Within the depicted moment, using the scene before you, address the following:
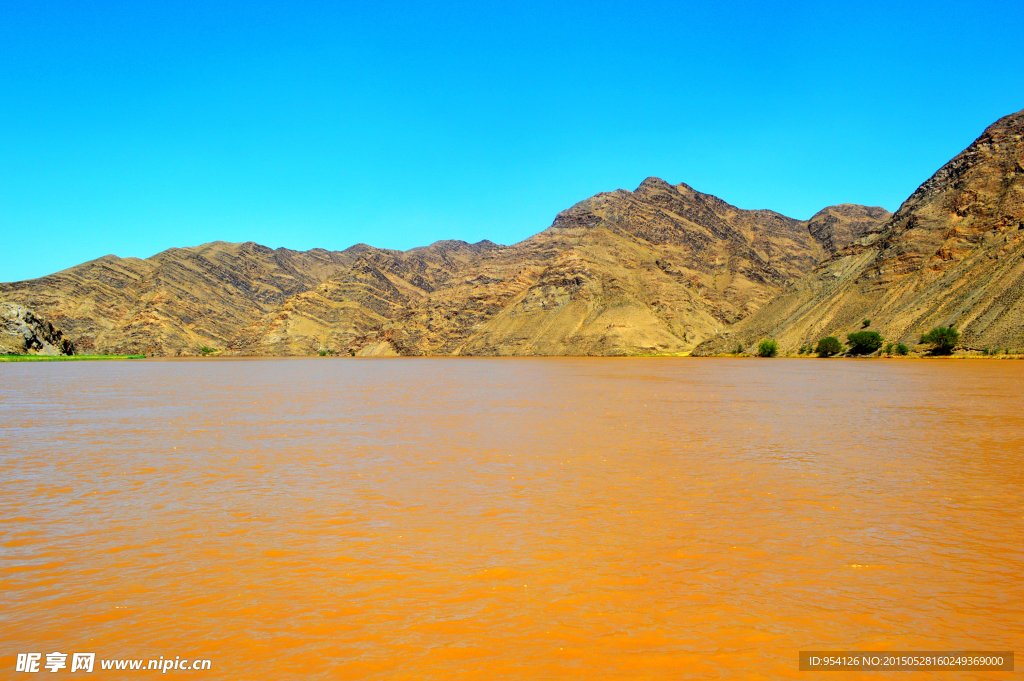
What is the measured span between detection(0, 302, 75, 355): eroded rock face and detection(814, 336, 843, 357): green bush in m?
155

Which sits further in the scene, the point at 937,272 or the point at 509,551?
the point at 937,272

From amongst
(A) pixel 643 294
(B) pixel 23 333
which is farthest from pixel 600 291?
(B) pixel 23 333

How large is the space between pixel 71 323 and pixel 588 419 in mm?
195941

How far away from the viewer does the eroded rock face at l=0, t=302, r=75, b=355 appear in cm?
11906

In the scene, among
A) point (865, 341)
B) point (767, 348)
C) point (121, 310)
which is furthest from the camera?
point (121, 310)

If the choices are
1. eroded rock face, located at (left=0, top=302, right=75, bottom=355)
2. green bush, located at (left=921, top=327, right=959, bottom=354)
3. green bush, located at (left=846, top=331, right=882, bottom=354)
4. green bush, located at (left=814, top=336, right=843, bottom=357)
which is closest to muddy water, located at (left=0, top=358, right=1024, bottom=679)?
green bush, located at (left=921, top=327, right=959, bottom=354)

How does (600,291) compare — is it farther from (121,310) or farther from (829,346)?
(121,310)

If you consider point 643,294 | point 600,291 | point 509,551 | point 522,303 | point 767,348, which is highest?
point 600,291

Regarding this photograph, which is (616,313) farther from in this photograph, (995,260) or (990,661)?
(990,661)

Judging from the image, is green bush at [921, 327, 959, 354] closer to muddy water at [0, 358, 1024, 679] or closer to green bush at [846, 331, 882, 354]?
green bush at [846, 331, 882, 354]

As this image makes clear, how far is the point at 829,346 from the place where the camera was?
3492 inches

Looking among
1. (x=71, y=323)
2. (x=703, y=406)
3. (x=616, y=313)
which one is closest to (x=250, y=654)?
(x=703, y=406)

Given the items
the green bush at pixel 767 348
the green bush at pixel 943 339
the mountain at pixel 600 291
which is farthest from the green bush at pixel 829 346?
the mountain at pixel 600 291

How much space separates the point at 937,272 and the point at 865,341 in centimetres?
1965
